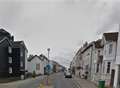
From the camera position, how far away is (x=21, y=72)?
165 ft

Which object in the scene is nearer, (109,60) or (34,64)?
(109,60)

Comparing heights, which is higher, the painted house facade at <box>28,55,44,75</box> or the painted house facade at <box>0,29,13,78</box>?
the painted house facade at <box>0,29,13,78</box>

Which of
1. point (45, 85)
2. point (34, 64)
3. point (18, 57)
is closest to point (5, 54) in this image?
point (18, 57)

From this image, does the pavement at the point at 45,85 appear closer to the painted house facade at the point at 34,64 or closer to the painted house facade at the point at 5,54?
the painted house facade at the point at 5,54

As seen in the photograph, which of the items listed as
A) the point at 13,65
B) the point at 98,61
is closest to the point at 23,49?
the point at 13,65

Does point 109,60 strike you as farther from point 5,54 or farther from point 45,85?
point 5,54

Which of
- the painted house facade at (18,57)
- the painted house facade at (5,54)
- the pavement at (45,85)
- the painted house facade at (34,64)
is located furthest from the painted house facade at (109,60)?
the painted house facade at (34,64)

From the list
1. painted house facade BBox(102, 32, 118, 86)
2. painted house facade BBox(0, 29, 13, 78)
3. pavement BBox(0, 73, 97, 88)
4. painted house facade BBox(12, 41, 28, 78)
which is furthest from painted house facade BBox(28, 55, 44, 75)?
painted house facade BBox(102, 32, 118, 86)

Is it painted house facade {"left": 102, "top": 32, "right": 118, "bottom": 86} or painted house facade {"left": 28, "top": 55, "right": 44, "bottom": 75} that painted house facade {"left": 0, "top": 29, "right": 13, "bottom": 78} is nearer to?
painted house facade {"left": 28, "top": 55, "right": 44, "bottom": 75}

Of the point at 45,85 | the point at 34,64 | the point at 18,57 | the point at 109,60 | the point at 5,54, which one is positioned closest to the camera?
the point at 45,85

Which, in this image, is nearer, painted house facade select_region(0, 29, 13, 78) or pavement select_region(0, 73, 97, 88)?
pavement select_region(0, 73, 97, 88)

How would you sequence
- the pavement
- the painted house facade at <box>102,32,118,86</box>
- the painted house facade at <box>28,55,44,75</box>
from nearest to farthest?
the pavement → the painted house facade at <box>102,32,118,86</box> → the painted house facade at <box>28,55,44,75</box>

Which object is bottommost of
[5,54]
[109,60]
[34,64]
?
[34,64]

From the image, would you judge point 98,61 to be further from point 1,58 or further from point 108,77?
point 1,58
